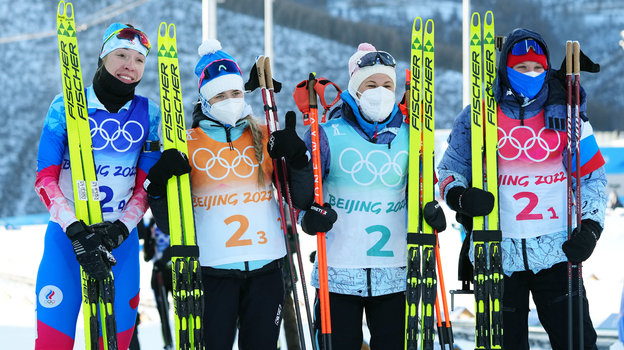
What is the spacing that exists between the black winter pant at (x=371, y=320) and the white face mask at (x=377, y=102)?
64 centimetres

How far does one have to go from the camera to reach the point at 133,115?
8.13ft

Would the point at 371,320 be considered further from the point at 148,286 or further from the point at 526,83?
the point at 148,286

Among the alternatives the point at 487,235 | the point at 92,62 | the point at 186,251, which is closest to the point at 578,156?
the point at 487,235

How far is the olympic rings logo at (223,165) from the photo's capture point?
236 centimetres

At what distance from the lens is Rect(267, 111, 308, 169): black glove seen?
225 centimetres

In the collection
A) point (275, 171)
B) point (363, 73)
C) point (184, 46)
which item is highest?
point (184, 46)

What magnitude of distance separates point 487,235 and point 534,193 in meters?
0.22

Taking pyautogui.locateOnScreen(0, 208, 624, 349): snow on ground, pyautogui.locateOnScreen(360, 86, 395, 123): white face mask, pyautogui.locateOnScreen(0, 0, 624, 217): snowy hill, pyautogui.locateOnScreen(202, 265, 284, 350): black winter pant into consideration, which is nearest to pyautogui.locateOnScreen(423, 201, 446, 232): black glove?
pyautogui.locateOnScreen(360, 86, 395, 123): white face mask

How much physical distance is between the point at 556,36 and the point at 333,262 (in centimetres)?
616

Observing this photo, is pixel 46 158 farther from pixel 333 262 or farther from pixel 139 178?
pixel 333 262

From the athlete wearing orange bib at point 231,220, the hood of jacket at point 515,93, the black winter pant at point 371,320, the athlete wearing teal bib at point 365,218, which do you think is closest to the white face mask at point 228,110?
the athlete wearing orange bib at point 231,220

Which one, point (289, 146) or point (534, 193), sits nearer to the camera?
point (289, 146)

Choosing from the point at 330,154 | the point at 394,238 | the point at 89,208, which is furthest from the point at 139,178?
the point at 394,238

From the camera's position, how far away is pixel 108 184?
2447 mm
